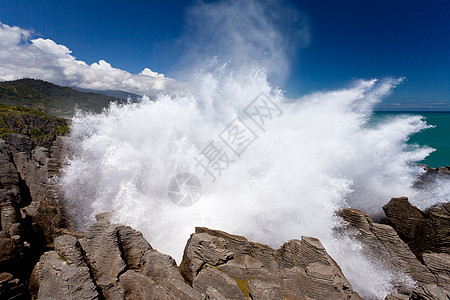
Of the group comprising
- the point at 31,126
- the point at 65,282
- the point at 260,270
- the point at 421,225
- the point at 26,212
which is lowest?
the point at 26,212

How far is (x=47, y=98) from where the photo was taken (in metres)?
125

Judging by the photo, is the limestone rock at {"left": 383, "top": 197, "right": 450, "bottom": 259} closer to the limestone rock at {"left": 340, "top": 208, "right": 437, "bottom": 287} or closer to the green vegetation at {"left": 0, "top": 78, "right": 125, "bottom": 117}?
the limestone rock at {"left": 340, "top": 208, "right": 437, "bottom": 287}

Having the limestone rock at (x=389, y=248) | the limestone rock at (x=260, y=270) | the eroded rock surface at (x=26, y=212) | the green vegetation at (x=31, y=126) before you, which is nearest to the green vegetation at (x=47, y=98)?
the green vegetation at (x=31, y=126)

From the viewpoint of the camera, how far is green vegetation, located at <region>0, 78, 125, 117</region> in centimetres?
10084

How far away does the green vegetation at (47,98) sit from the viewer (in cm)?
10084

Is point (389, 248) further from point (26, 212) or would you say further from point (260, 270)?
point (26, 212)

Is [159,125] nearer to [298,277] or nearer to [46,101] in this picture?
[298,277]

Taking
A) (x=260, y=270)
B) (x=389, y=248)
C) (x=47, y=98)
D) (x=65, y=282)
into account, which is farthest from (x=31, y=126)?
(x=47, y=98)

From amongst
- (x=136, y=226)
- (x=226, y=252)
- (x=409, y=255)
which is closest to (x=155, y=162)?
(x=136, y=226)

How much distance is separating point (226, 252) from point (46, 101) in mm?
160136
